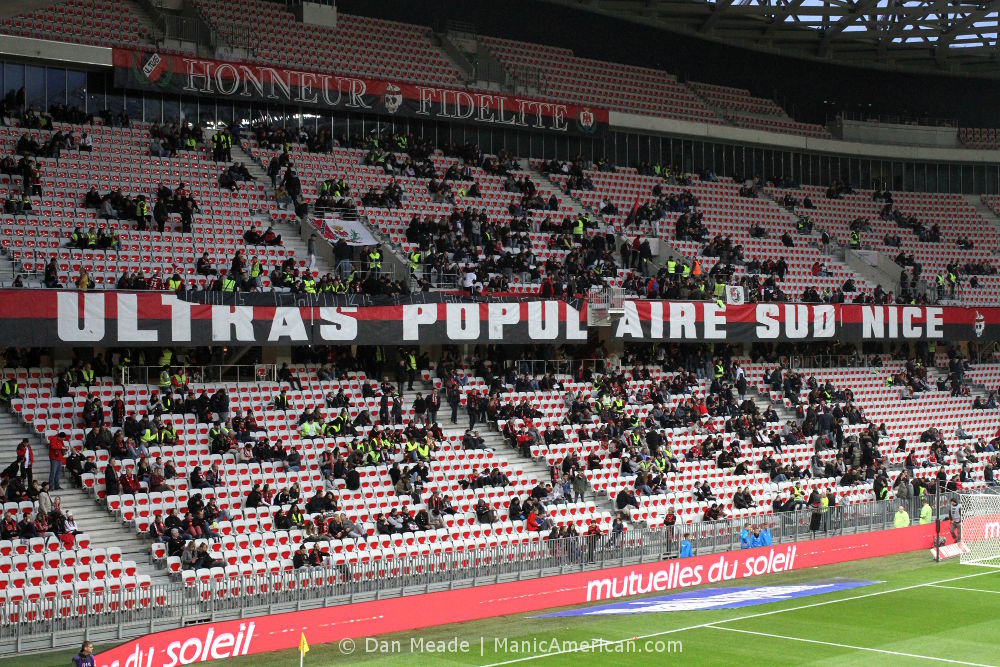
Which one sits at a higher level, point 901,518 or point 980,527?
point 901,518

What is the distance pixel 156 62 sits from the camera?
132 feet

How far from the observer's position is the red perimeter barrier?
67.1ft

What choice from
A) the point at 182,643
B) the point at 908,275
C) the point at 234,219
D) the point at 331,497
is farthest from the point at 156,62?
the point at 908,275

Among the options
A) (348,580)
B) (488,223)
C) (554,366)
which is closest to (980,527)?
(554,366)

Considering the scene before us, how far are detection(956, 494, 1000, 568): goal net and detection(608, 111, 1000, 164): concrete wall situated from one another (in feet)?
77.8

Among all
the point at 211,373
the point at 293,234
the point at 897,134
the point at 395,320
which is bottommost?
the point at 211,373

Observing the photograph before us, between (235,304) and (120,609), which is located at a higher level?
(235,304)

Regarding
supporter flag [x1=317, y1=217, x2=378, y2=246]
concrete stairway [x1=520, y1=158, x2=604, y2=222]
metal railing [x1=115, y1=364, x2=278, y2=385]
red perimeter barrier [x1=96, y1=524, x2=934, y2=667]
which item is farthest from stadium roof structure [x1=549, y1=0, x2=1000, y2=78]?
red perimeter barrier [x1=96, y1=524, x2=934, y2=667]

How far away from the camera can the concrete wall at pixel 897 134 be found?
2478 inches

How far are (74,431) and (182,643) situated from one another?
10.1m

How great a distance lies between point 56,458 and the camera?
90.1 feet

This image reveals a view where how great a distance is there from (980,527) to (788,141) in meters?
27.8

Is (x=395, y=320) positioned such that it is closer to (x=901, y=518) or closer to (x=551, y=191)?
(x=551, y=191)

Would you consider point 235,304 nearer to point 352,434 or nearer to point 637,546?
point 352,434
